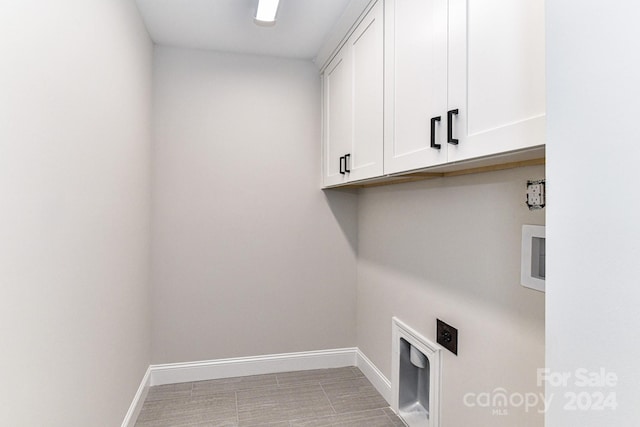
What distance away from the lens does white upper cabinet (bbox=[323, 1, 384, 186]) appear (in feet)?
5.81

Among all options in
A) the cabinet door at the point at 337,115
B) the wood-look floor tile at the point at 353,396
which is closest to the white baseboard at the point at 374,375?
the wood-look floor tile at the point at 353,396

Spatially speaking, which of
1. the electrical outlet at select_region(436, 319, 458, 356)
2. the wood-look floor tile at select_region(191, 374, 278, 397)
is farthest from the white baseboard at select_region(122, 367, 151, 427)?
the electrical outlet at select_region(436, 319, 458, 356)

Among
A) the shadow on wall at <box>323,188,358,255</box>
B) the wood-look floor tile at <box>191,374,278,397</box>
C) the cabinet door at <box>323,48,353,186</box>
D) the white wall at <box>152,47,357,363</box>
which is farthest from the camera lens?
the shadow on wall at <box>323,188,358,255</box>

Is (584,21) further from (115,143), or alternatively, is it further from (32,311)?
(115,143)

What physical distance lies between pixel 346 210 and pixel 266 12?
4.89 feet

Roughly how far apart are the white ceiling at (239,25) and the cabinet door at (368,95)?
269 mm

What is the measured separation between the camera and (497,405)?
141 cm

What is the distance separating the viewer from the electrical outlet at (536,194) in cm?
119

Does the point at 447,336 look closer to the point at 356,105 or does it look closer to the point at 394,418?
the point at 394,418

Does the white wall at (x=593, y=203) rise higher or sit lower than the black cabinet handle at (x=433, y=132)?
lower

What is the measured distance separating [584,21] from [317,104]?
7.57ft

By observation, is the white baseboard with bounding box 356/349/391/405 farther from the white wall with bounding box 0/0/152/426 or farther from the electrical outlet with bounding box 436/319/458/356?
the white wall with bounding box 0/0/152/426

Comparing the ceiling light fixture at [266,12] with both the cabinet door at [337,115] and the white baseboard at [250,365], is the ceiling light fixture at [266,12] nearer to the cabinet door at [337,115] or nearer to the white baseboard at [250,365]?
the cabinet door at [337,115]

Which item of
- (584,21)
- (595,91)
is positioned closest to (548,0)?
(584,21)
